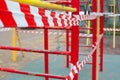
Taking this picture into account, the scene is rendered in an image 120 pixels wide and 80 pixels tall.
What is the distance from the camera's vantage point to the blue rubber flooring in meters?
5.68

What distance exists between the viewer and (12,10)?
123 centimetres

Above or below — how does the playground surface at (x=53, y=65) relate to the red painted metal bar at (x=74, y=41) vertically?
below

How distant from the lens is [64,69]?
6.39 m

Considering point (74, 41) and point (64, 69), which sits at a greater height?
point (74, 41)

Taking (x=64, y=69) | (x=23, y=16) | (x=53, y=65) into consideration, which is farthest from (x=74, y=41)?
(x=53, y=65)

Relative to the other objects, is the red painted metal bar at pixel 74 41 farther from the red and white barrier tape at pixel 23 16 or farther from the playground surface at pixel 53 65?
the playground surface at pixel 53 65

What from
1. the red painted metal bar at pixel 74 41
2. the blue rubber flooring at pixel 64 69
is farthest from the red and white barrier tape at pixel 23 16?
the blue rubber flooring at pixel 64 69

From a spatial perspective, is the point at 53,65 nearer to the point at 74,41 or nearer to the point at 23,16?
Result: the point at 74,41

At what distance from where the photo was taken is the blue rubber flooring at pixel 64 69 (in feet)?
18.6

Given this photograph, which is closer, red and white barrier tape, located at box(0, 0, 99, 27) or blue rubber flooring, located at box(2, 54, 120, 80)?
red and white barrier tape, located at box(0, 0, 99, 27)

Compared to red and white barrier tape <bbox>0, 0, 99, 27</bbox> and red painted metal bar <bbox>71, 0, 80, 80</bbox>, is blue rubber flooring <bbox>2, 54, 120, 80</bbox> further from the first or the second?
red and white barrier tape <bbox>0, 0, 99, 27</bbox>

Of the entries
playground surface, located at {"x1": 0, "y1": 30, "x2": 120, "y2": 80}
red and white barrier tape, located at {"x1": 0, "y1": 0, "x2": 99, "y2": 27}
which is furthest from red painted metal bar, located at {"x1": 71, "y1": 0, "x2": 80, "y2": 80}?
playground surface, located at {"x1": 0, "y1": 30, "x2": 120, "y2": 80}

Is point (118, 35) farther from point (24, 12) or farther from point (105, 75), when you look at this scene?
point (24, 12)

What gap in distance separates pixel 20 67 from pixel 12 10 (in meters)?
5.37
